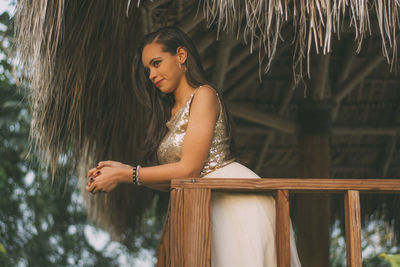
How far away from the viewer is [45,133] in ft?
7.74

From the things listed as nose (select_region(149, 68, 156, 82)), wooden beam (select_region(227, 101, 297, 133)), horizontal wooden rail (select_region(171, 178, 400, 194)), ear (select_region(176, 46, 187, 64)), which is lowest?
horizontal wooden rail (select_region(171, 178, 400, 194))

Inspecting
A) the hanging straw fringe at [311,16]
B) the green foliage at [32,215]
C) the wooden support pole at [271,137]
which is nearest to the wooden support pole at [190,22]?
the hanging straw fringe at [311,16]

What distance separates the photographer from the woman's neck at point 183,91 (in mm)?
1783

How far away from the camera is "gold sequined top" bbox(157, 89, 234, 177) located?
1.70 m

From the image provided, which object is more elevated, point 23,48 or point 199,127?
point 23,48

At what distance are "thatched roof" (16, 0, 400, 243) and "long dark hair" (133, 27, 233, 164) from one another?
0.15m

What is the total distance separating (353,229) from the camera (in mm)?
1471

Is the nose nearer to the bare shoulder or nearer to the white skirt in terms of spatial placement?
the bare shoulder

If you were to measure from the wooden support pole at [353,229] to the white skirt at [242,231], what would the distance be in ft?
0.75

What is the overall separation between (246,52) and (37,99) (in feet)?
4.89

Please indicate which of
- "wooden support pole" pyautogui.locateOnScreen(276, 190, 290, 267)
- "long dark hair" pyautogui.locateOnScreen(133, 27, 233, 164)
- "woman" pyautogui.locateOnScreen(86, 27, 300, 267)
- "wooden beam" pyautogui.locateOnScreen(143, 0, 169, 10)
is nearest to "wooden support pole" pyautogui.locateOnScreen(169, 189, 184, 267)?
"woman" pyautogui.locateOnScreen(86, 27, 300, 267)

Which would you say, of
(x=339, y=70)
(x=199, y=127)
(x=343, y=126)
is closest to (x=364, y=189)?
(x=199, y=127)

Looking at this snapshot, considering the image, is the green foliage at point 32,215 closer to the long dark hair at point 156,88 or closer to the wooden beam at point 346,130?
the wooden beam at point 346,130

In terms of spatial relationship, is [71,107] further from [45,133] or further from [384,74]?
[384,74]
